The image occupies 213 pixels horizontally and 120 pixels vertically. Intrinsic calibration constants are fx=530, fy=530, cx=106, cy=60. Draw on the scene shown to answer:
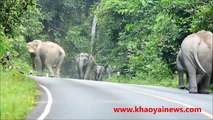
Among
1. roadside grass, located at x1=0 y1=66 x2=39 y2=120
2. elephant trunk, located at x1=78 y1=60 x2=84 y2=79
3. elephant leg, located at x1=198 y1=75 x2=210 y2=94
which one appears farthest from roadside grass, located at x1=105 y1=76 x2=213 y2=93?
elephant trunk, located at x1=78 y1=60 x2=84 y2=79

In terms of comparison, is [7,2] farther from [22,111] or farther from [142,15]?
[142,15]

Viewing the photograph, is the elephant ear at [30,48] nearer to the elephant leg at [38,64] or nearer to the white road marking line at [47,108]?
the elephant leg at [38,64]

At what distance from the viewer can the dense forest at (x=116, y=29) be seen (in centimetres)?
2491

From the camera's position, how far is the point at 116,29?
151 ft

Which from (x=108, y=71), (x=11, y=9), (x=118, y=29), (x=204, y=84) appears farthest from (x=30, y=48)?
(x=204, y=84)

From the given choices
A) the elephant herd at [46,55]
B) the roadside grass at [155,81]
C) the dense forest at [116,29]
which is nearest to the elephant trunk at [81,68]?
the dense forest at [116,29]

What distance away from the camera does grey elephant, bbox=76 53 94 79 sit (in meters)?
52.8

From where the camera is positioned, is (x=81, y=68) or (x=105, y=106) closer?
(x=105, y=106)

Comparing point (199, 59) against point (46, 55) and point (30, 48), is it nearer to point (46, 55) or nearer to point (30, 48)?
point (30, 48)

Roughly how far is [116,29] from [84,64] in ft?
27.2

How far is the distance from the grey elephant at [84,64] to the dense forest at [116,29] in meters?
1.30

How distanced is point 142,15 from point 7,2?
2259cm

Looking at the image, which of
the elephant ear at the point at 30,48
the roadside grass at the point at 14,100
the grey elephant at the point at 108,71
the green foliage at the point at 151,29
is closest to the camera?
the roadside grass at the point at 14,100

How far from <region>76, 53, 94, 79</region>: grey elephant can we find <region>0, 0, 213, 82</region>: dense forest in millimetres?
1299
